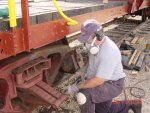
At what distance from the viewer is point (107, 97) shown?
3990mm

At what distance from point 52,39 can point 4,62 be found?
2.28 ft

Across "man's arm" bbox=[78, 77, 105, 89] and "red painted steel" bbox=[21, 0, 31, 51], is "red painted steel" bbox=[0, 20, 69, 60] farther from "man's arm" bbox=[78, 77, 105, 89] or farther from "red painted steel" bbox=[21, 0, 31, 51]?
"man's arm" bbox=[78, 77, 105, 89]

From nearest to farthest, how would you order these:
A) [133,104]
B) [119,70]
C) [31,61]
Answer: [31,61] < [119,70] < [133,104]

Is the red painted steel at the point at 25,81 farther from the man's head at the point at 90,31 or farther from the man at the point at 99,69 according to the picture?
the man's head at the point at 90,31

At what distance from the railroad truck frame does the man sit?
38cm

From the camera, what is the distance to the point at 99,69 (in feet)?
11.9

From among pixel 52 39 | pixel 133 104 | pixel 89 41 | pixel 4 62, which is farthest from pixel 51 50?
pixel 133 104

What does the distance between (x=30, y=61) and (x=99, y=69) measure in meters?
0.89

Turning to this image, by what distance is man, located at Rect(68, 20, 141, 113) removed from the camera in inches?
142

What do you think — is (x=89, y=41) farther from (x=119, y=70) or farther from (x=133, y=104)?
(x=133, y=104)

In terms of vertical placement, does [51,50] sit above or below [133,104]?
above

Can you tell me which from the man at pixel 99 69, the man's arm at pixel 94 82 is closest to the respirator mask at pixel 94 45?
the man at pixel 99 69

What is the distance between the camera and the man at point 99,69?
3.61 m

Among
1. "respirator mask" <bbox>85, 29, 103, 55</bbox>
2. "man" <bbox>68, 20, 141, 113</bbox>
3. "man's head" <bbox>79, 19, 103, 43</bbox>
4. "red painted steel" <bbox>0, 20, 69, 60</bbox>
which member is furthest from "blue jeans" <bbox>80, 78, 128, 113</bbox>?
"red painted steel" <bbox>0, 20, 69, 60</bbox>
